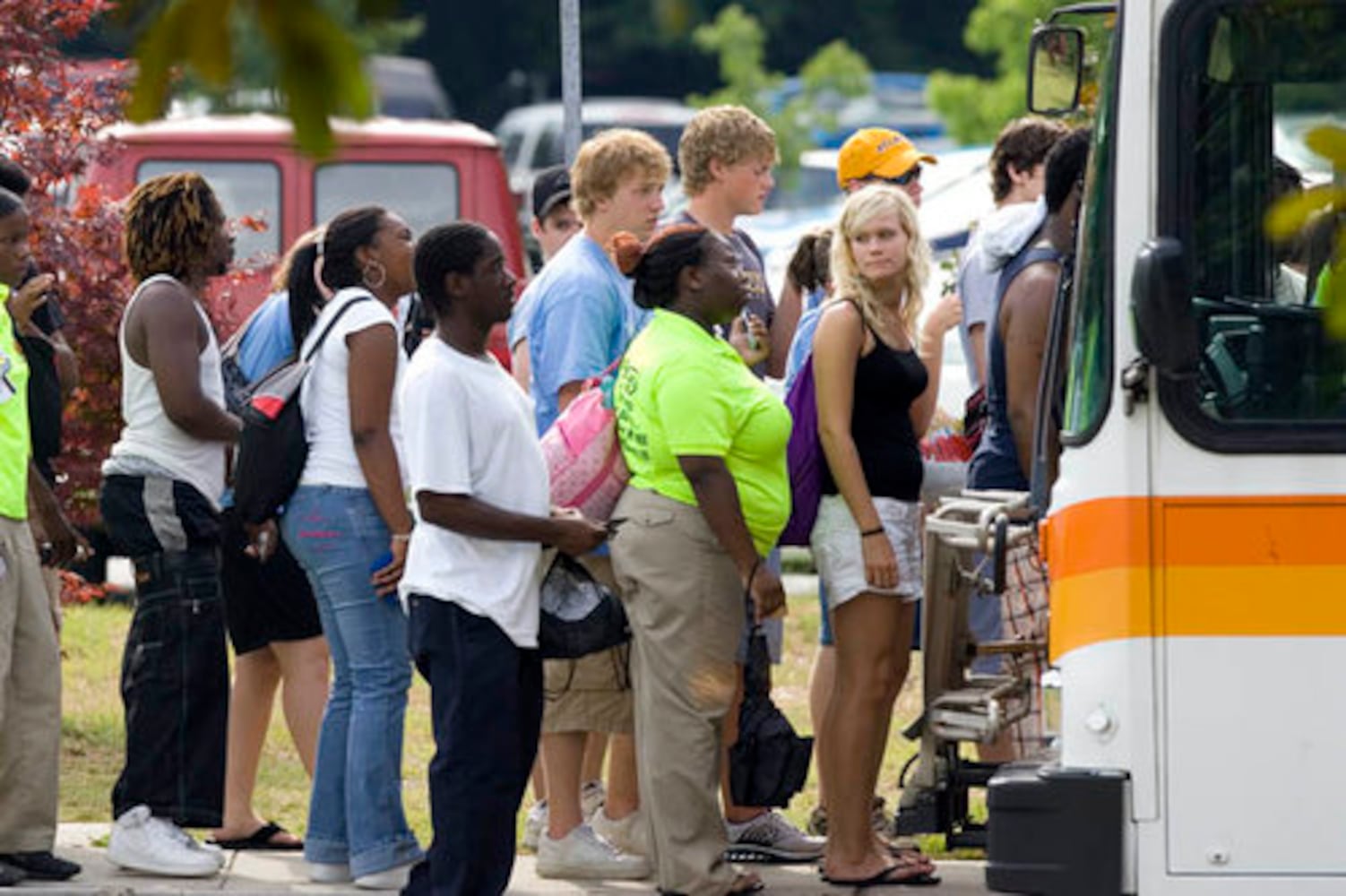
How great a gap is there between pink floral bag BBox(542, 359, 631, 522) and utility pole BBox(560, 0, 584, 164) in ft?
5.44

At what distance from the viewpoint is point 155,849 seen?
300 inches

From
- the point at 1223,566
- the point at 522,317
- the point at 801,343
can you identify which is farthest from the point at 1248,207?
the point at 522,317

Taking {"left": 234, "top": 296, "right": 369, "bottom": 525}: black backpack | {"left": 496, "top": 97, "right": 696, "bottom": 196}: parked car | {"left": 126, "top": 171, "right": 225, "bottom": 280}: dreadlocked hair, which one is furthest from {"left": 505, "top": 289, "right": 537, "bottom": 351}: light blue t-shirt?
{"left": 496, "top": 97, "right": 696, "bottom": 196}: parked car

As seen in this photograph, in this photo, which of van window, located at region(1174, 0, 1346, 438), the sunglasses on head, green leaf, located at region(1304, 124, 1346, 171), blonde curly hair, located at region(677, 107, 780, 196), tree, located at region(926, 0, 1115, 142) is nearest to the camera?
green leaf, located at region(1304, 124, 1346, 171)

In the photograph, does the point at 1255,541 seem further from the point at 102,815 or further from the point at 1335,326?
the point at 102,815

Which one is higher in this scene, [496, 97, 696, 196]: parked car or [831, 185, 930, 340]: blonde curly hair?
[496, 97, 696, 196]: parked car

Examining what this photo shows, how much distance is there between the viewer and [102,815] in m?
8.99

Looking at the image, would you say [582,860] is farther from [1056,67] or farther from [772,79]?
[772,79]

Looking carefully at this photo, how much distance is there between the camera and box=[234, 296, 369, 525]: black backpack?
24.0 feet

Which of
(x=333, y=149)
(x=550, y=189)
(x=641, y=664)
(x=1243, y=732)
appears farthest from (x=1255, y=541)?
(x=550, y=189)

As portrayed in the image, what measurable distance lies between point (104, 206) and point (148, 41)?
766 centimetres

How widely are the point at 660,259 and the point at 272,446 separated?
1.14 metres

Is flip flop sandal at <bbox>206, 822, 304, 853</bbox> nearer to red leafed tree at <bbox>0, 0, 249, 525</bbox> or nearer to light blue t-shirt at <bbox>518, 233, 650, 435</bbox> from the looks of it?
light blue t-shirt at <bbox>518, 233, 650, 435</bbox>

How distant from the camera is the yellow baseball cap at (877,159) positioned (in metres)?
8.76
